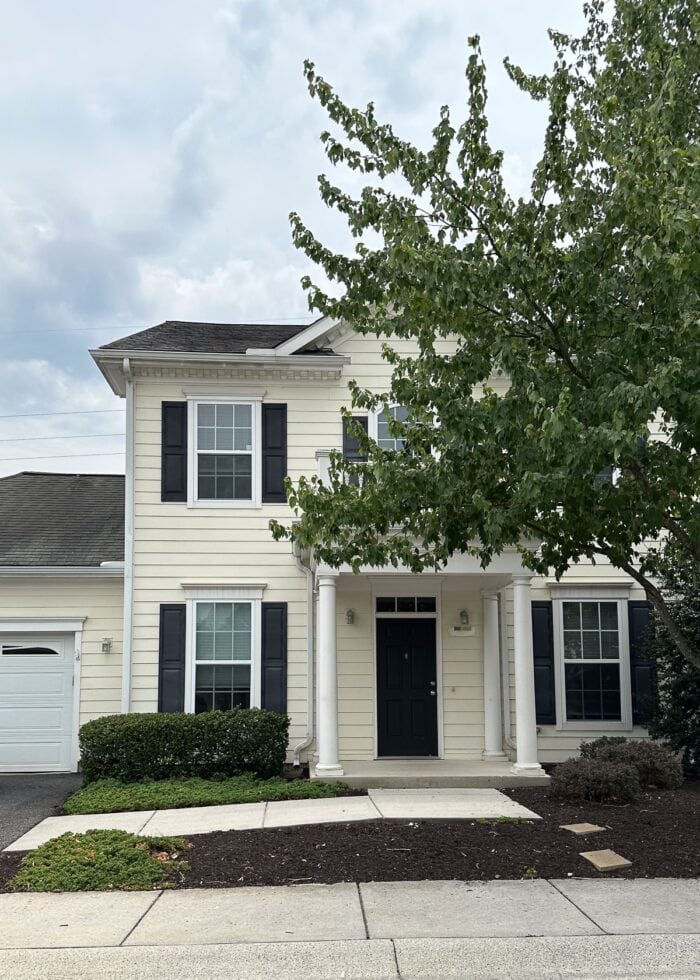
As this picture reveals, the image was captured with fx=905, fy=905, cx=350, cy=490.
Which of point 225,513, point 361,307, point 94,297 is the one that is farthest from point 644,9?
point 94,297

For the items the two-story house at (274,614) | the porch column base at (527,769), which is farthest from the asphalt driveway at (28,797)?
the porch column base at (527,769)

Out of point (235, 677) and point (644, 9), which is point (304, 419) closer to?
point (235, 677)

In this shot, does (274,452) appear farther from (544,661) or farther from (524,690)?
(544,661)

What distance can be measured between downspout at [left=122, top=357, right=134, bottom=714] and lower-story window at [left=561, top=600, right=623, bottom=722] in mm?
6491

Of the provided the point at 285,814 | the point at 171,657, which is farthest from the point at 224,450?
the point at 285,814

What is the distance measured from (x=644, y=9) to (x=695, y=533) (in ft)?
19.8

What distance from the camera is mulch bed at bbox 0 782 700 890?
737 centimetres

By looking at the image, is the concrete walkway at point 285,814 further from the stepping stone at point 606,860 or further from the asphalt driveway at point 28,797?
the stepping stone at point 606,860

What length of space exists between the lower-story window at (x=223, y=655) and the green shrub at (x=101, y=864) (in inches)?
180

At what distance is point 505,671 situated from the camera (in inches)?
539

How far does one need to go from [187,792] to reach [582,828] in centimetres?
470

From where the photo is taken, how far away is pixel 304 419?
1385 cm

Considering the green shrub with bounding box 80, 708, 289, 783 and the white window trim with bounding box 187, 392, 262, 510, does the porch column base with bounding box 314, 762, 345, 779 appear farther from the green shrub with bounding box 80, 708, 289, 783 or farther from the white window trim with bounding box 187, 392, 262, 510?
the white window trim with bounding box 187, 392, 262, 510

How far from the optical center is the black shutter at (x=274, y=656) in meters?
13.1
